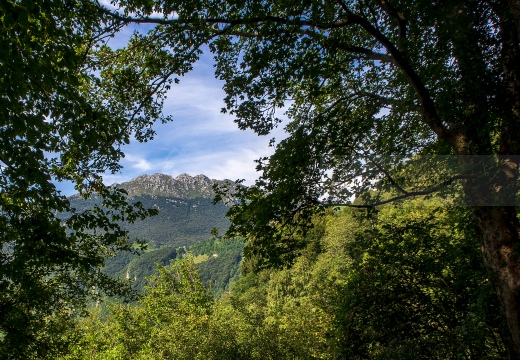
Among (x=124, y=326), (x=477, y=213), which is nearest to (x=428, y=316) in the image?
(x=477, y=213)

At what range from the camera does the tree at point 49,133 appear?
3416 millimetres

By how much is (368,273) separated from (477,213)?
10.1 feet

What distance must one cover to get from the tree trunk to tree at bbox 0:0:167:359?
17.1 ft

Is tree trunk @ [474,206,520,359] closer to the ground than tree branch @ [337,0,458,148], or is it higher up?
closer to the ground

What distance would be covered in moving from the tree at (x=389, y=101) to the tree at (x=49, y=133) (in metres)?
1.13

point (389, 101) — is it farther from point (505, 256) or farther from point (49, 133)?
point (49, 133)

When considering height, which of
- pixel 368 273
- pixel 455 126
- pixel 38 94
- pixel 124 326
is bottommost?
pixel 124 326

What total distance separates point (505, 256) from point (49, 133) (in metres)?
6.36

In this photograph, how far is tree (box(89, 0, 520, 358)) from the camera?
431cm

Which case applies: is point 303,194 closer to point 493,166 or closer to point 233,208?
point 233,208

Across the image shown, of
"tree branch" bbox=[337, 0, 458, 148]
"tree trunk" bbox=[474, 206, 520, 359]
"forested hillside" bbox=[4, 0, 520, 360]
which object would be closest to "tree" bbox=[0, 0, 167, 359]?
"forested hillside" bbox=[4, 0, 520, 360]

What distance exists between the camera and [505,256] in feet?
14.9

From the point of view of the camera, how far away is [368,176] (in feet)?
19.4

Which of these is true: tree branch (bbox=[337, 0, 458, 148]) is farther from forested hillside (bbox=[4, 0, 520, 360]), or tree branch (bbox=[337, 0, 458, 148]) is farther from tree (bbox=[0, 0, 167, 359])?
tree (bbox=[0, 0, 167, 359])
